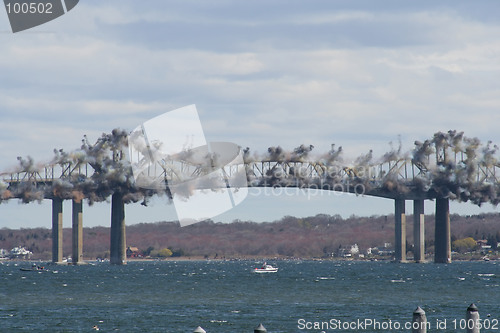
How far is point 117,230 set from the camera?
180 meters

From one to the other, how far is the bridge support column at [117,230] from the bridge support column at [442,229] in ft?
231

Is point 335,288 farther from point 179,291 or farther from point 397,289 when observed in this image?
point 179,291

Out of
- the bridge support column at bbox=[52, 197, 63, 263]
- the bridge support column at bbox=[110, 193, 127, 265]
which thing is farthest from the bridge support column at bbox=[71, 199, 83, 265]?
the bridge support column at bbox=[110, 193, 127, 265]

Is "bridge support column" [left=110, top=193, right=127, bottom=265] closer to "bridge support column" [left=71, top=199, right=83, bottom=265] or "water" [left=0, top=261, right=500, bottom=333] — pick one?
"bridge support column" [left=71, top=199, right=83, bottom=265]

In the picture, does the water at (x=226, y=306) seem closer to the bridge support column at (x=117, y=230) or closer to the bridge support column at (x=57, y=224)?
the bridge support column at (x=117, y=230)

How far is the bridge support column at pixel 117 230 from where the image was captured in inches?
7077

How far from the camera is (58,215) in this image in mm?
187375

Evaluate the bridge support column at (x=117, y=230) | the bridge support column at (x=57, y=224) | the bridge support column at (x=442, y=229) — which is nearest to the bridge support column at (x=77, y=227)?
the bridge support column at (x=57, y=224)

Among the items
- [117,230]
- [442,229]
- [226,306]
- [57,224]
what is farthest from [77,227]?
[226,306]

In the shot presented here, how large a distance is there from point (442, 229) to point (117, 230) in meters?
72.6

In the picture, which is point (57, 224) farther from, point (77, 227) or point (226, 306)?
point (226, 306)

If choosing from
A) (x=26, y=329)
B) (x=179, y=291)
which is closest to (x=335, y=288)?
(x=179, y=291)

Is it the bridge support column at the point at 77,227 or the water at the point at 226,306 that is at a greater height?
the bridge support column at the point at 77,227

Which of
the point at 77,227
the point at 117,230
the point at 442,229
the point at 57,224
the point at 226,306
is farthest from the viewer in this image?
the point at 442,229
